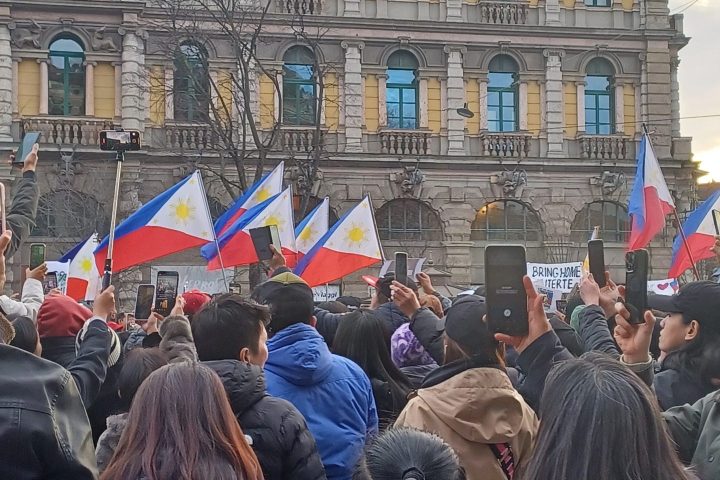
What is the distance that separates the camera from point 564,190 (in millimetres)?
25844

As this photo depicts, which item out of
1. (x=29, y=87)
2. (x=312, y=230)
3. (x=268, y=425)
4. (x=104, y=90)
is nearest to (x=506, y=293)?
(x=268, y=425)

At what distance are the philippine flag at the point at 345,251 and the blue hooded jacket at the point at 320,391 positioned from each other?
322 inches

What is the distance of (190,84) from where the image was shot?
24016 millimetres

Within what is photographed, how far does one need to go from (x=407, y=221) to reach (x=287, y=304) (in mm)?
20681

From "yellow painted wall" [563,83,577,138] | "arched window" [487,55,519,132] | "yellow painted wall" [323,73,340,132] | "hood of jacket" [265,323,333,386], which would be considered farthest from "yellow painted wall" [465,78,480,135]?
"hood of jacket" [265,323,333,386]

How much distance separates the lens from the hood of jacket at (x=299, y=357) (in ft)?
13.6

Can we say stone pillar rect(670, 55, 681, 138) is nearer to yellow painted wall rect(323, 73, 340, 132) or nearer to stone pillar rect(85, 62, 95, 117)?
yellow painted wall rect(323, 73, 340, 132)

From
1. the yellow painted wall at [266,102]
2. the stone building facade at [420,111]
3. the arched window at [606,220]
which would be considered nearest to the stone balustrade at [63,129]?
the stone building facade at [420,111]

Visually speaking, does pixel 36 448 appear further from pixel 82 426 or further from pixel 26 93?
pixel 26 93

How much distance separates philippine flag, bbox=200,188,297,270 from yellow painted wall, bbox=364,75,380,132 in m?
13.0

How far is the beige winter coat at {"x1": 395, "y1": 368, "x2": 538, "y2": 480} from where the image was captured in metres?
3.31

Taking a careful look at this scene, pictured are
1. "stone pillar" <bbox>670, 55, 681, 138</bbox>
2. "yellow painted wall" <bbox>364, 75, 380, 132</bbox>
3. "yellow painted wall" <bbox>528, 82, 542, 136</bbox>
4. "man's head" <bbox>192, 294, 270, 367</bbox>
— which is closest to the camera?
"man's head" <bbox>192, 294, 270, 367</bbox>

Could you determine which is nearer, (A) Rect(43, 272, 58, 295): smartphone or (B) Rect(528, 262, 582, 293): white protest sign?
(A) Rect(43, 272, 58, 295): smartphone

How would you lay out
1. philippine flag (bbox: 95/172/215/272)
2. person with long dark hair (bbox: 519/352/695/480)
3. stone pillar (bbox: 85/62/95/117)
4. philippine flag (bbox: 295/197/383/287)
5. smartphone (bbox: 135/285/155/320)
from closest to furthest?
person with long dark hair (bbox: 519/352/695/480) < smartphone (bbox: 135/285/155/320) < philippine flag (bbox: 95/172/215/272) < philippine flag (bbox: 295/197/383/287) < stone pillar (bbox: 85/62/95/117)
